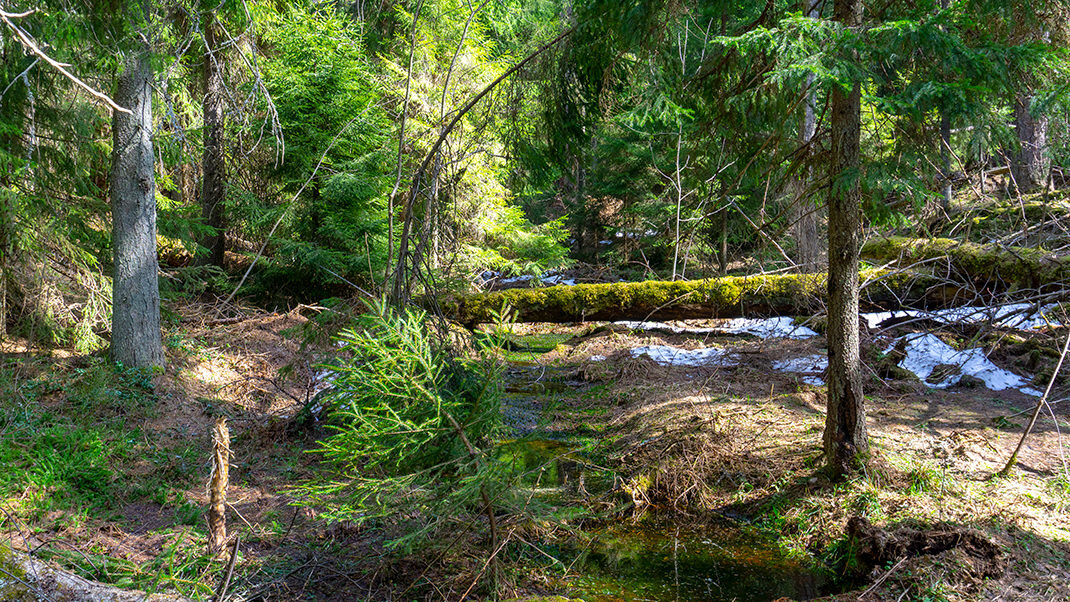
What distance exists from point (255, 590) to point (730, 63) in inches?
217

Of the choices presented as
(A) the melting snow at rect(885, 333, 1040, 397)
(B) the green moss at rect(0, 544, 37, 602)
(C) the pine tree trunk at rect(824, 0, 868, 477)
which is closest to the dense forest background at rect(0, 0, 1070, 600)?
(C) the pine tree trunk at rect(824, 0, 868, 477)

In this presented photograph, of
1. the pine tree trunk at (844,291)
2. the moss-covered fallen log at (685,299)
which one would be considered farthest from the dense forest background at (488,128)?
the moss-covered fallen log at (685,299)

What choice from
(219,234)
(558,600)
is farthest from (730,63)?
(219,234)

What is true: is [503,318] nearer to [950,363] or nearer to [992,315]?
[992,315]

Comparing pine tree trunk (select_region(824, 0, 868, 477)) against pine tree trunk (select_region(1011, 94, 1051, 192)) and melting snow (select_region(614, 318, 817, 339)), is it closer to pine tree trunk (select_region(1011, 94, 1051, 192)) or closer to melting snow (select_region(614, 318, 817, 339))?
melting snow (select_region(614, 318, 817, 339))

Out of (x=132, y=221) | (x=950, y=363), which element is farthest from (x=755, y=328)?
(x=132, y=221)

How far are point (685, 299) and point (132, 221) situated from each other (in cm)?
782

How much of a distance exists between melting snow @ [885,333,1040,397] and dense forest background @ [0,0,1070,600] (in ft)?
0.41

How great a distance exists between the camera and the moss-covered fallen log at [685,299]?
908 centimetres

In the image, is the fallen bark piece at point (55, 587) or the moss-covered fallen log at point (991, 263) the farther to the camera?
the moss-covered fallen log at point (991, 263)

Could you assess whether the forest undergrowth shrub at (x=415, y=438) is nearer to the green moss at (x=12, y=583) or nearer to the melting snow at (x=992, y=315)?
the green moss at (x=12, y=583)

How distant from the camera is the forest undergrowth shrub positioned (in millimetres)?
3725

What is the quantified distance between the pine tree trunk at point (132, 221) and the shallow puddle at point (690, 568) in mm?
6162

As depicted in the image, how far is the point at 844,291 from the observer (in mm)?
5109
